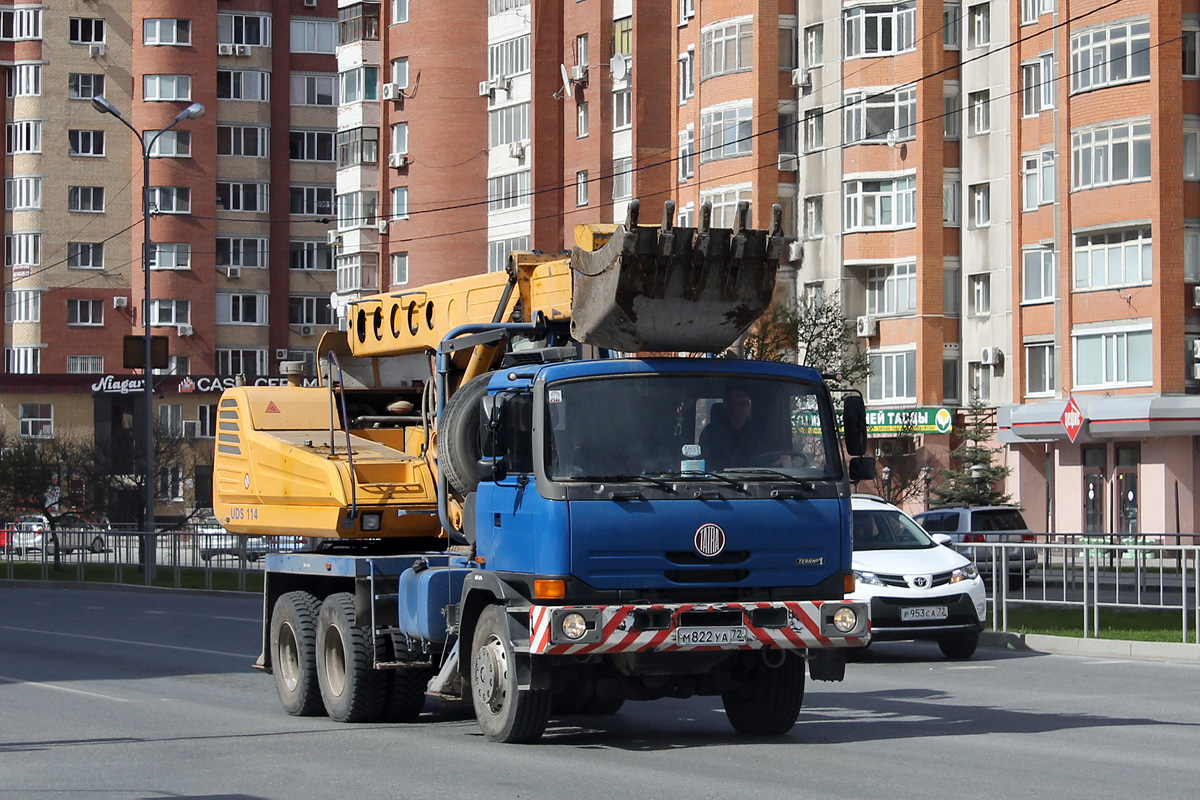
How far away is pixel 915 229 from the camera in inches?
2132

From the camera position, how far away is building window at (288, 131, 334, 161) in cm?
8675

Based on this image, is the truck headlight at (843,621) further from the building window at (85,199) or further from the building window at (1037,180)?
the building window at (85,199)

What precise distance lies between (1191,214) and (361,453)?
1427 inches

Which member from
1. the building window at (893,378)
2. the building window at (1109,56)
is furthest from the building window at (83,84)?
the building window at (1109,56)

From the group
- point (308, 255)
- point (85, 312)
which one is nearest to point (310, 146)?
point (308, 255)

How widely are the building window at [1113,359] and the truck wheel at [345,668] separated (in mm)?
35720

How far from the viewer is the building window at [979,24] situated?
5375 cm

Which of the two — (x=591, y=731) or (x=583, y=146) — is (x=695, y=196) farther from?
(x=591, y=731)

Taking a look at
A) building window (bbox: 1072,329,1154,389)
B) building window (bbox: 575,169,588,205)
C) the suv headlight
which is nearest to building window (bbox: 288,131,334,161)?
building window (bbox: 575,169,588,205)

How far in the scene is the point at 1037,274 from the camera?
50.8 metres

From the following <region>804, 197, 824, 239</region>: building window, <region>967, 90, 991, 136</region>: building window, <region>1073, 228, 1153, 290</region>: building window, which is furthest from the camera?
<region>804, 197, 824, 239</region>: building window

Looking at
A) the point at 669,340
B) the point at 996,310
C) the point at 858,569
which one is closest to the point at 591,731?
the point at 669,340

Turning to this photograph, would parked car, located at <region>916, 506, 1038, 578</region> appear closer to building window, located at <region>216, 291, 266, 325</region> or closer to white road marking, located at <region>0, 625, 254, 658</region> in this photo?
white road marking, located at <region>0, 625, 254, 658</region>

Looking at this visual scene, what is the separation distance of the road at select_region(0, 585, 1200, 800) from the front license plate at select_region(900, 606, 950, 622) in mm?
489
